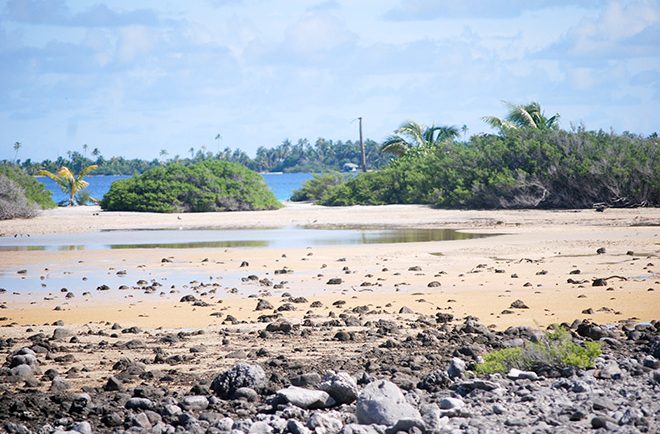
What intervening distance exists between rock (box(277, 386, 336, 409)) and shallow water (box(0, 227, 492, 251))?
17802 millimetres

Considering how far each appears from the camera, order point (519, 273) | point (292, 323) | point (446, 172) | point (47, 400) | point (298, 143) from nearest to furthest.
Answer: point (47, 400)
point (292, 323)
point (519, 273)
point (446, 172)
point (298, 143)

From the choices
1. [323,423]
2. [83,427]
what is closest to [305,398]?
[323,423]

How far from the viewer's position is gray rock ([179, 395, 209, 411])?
336 inches

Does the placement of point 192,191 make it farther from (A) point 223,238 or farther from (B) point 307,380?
(B) point 307,380

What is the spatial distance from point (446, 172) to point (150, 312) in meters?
30.6

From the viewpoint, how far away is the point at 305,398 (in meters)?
8.43

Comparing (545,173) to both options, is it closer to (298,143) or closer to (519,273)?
(519,273)

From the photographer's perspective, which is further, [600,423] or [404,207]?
[404,207]

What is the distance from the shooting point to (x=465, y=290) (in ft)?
53.5

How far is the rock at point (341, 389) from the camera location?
855 centimetres

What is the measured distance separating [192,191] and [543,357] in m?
36.1

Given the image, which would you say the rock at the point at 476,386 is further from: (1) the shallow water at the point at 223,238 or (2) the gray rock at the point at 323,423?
(1) the shallow water at the point at 223,238

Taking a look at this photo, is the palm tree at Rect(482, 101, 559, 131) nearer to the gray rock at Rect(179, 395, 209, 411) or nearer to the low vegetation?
the low vegetation

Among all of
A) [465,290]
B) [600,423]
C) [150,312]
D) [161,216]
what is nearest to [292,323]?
[150,312]
